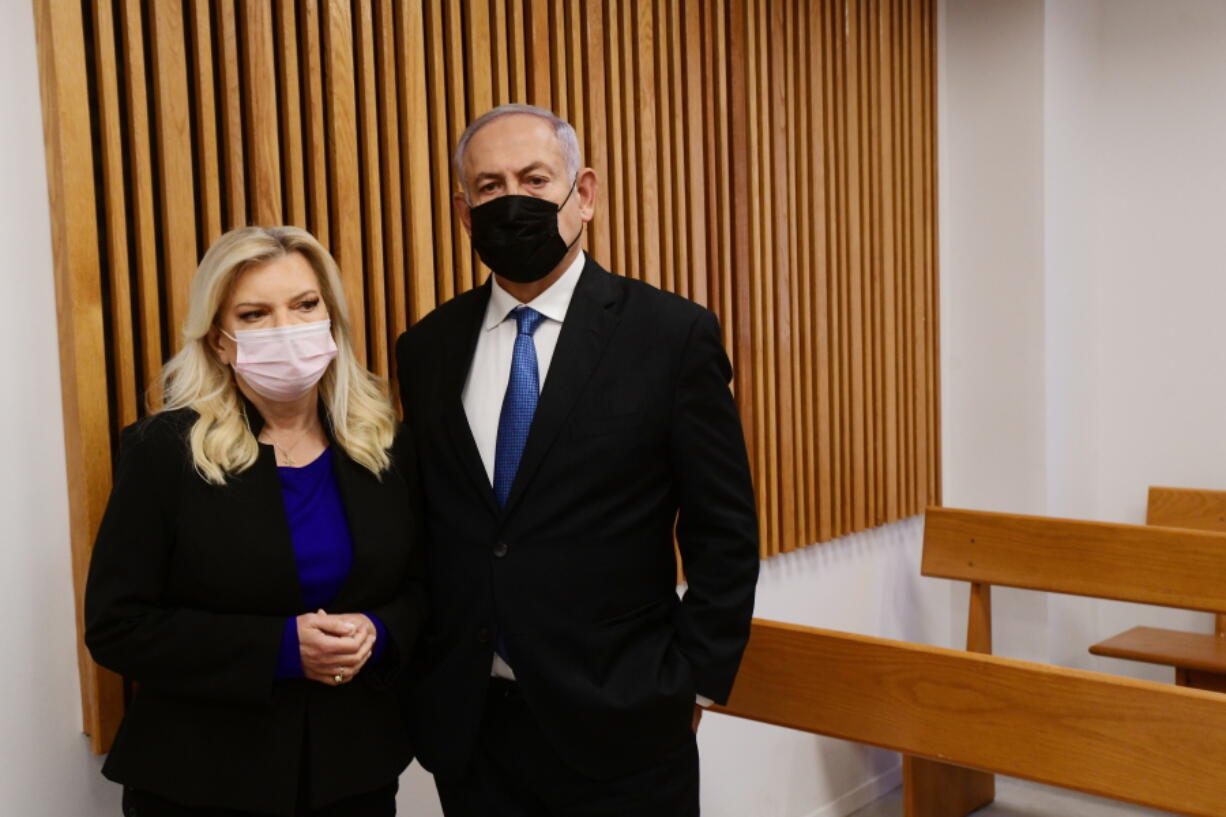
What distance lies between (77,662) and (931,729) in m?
1.81

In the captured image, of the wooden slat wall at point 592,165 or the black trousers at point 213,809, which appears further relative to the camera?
the wooden slat wall at point 592,165

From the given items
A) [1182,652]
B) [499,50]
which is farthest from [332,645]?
[1182,652]

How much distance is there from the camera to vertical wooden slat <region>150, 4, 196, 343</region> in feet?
7.61

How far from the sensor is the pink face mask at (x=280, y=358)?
2.00 meters

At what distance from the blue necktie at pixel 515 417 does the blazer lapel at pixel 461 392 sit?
31mm

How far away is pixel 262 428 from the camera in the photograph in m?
2.08

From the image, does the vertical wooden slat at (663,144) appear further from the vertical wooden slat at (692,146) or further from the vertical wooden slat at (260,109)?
the vertical wooden slat at (260,109)

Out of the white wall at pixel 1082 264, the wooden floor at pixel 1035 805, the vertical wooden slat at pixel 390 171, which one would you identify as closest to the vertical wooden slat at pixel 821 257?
the white wall at pixel 1082 264

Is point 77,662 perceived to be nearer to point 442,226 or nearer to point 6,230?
point 6,230

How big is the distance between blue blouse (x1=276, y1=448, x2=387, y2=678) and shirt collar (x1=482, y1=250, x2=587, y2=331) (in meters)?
0.43

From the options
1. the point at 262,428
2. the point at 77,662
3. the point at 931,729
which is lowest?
the point at 931,729

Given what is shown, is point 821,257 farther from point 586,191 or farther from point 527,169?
point 527,169

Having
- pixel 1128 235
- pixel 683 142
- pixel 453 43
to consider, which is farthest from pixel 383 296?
pixel 1128 235

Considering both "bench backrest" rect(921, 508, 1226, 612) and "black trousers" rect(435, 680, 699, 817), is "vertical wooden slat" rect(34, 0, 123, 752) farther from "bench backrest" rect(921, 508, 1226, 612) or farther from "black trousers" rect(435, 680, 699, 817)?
"bench backrest" rect(921, 508, 1226, 612)
